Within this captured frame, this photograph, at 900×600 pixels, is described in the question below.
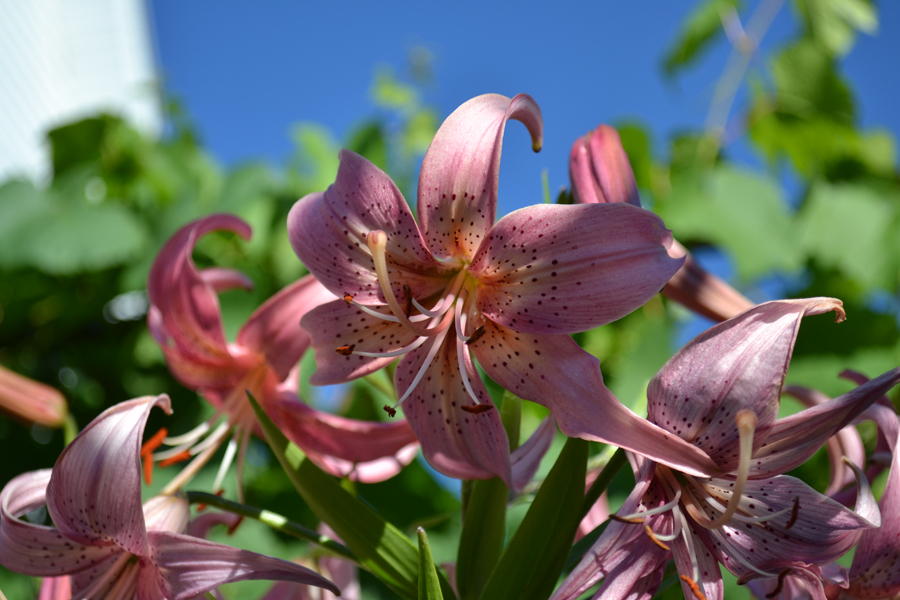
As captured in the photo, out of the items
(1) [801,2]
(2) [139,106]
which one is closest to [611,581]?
(1) [801,2]

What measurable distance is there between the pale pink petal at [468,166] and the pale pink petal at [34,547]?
1.39 feet

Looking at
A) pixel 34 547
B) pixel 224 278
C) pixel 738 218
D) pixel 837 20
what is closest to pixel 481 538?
pixel 34 547

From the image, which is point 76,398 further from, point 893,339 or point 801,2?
point 801,2

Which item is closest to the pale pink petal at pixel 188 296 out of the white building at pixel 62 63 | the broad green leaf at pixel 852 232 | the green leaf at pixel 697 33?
the broad green leaf at pixel 852 232

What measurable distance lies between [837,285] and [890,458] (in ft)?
3.22

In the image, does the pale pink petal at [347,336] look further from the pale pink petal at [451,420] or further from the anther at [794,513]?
the anther at [794,513]

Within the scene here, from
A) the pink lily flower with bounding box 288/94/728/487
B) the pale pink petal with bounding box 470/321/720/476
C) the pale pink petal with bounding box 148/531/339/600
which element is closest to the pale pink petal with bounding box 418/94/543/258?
the pink lily flower with bounding box 288/94/728/487

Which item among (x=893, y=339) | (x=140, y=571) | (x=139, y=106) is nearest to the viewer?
(x=140, y=571)

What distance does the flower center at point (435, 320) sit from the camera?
0.62 meters

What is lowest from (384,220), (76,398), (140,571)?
(76,398)

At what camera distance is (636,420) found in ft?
1.69

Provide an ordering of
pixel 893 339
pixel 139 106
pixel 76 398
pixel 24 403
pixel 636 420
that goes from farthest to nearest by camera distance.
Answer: pixel 139 106 < pixel 76 398 < pixel 893 339 < pixel 24 403 < pixel 636 420

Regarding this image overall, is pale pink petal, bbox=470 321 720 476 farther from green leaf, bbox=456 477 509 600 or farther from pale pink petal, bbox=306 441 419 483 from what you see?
pale pink petal, bbox=306 441 419 483

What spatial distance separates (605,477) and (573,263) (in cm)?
18
